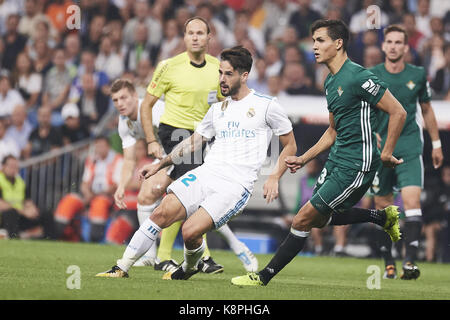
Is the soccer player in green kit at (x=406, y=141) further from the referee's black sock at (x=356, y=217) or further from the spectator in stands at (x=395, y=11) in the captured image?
the spectator in stands at (x=395, y=11)

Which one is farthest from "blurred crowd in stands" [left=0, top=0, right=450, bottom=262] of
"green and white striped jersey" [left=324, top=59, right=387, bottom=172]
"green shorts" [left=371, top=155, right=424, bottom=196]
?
"green and white striped jersey" [left=324, top=59, right=387, bottom=172]

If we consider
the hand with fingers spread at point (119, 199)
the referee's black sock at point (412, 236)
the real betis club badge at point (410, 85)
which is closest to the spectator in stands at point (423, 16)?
the real betis club badge at point (410, 85)

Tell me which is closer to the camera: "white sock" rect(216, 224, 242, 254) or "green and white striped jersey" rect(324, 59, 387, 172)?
"green and white striped jersey" rect(324, 59, 387, 172)

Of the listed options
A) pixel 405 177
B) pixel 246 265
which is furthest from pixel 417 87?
pixel 246 265

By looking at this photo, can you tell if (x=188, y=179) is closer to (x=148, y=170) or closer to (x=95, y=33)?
(x=148, y=170)

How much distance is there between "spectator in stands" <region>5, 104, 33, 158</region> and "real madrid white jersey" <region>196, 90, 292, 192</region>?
10346 mm

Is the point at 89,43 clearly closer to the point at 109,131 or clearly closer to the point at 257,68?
the point at 109,131

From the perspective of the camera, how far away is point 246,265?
10.2m

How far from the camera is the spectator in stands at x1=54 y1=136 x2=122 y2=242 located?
51.3 ft

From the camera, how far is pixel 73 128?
17172 mm

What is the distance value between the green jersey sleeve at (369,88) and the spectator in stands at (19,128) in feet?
36.8

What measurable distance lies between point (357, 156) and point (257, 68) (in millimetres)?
9061

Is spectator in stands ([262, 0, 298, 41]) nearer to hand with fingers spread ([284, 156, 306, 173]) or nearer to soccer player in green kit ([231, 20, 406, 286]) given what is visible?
soccer player in green kit ([231, 20, 406, 286])

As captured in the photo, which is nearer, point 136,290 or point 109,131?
point 136,290
